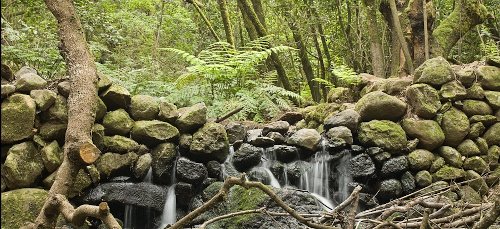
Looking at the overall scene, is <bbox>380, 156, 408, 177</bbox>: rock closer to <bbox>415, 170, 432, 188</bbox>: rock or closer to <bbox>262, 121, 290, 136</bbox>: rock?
<bbox>415, 170, 432, 188</bbox>: rock

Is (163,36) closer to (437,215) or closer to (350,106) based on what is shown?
(350,106)

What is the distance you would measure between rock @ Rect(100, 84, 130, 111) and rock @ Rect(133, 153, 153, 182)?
2.33ft

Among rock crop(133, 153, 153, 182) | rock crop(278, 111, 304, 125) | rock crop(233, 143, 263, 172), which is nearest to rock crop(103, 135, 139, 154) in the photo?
rock crop(133, 153, 153, 182)

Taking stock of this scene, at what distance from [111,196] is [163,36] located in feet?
31.2

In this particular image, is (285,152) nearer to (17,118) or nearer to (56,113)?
(56,113)

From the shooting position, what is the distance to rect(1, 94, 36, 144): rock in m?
4.75

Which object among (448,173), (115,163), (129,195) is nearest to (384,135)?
(448,173)

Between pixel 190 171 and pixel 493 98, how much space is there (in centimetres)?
463

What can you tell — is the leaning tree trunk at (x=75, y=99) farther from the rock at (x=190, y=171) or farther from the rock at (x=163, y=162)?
the rock at (x=190, y=171)

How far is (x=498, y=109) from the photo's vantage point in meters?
6.90

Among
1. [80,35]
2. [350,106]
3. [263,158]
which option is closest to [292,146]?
[263,158]

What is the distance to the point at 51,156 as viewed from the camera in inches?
193

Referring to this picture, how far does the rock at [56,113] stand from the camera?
5.09 meters

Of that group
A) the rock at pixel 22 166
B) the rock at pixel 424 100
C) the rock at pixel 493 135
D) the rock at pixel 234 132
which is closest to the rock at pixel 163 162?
the rock at pixel 234 132
